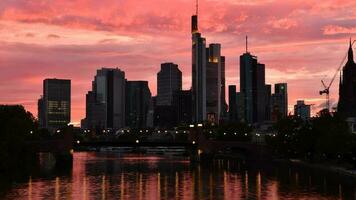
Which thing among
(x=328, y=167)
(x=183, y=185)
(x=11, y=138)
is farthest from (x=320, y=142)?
(x=11, y=138)

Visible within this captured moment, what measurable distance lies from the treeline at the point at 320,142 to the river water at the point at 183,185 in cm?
883

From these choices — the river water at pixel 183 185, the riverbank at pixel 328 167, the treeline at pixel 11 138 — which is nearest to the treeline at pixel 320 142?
the riverbank at pixel 328 167

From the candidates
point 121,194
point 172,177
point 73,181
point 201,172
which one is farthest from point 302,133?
point 121,194

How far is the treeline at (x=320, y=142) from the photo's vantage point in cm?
15875

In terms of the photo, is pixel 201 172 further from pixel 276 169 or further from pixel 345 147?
pixel 345 147

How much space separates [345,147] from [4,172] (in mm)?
77574

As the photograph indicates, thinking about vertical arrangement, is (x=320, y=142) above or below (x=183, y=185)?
above

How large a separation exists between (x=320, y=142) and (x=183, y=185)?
52.6m

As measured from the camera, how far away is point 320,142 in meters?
168

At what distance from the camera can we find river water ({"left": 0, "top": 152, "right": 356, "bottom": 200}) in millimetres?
108994

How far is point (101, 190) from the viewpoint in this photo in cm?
11819

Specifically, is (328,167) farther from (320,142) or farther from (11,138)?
(11,138)

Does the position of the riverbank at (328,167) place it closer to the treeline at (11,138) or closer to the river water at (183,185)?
the river water at (183,185)

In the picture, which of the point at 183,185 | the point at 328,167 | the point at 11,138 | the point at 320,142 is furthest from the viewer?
the point at 320,142
